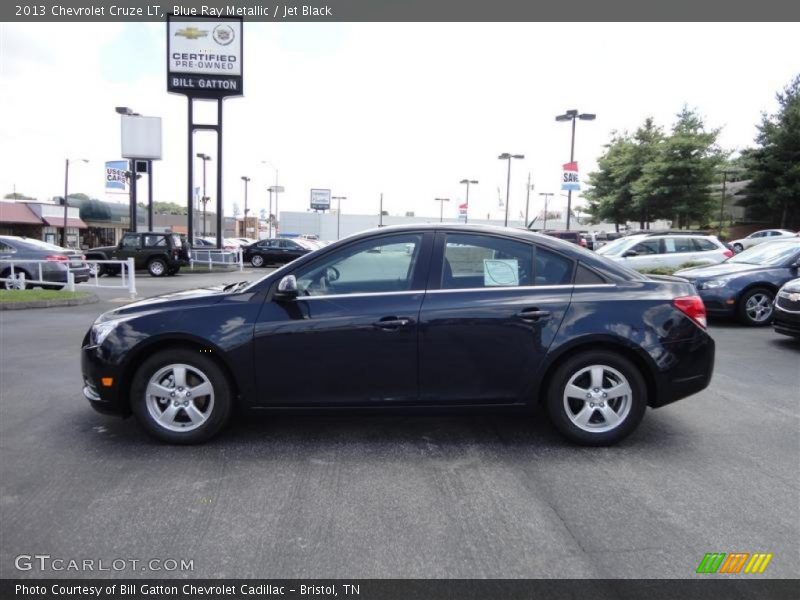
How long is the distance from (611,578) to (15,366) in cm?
683

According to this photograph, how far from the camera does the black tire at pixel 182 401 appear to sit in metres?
4.23

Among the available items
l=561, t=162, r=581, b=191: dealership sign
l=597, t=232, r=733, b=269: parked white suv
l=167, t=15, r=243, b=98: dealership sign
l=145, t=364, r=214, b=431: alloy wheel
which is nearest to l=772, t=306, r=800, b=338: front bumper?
l=597, t=232, r=733, b=269: parked white suv

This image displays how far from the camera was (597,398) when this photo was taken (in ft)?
14.0

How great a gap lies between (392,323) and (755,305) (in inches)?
322

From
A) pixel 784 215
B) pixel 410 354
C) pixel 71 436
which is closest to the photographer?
pixel 410 354

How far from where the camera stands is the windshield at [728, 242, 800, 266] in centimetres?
1005

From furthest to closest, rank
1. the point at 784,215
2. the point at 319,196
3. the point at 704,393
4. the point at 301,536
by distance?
1. the point at 319,196
2. the point at 784,215
3. the point at 704,393
4. the point at 301,536

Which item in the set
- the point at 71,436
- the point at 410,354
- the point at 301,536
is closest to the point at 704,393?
the point at 410,354

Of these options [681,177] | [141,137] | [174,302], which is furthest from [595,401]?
[681,177]

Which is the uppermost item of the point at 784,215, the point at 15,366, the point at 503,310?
the point at 784,215

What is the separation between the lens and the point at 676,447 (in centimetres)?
435

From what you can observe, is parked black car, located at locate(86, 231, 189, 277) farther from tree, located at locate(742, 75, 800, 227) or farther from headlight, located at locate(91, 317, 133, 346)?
tree, located at locate(742, 75, 800, 227)

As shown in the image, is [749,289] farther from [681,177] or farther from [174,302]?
[681,177]
